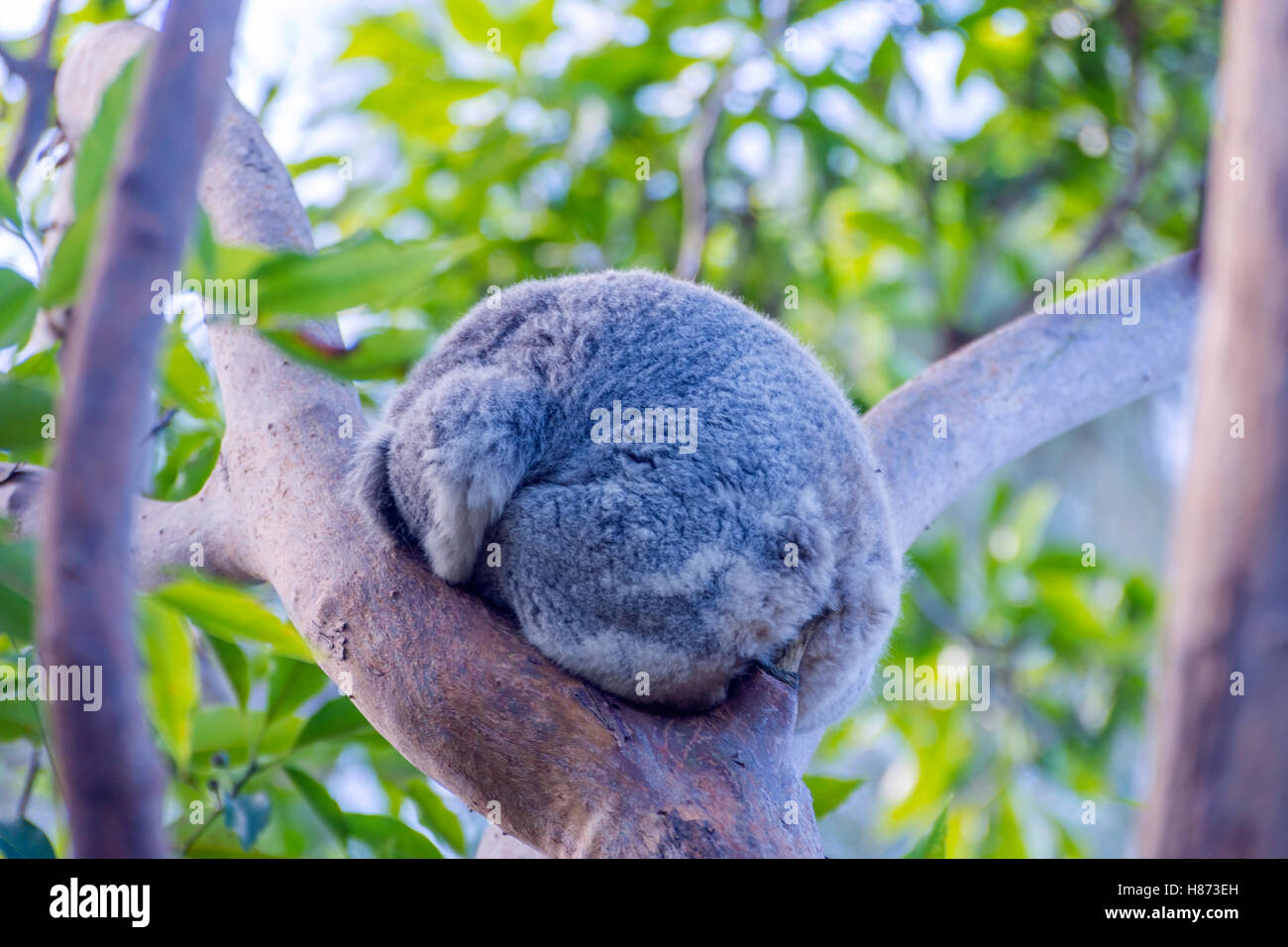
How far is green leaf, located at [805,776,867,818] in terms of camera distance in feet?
7.90

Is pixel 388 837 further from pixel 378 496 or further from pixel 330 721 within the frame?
pixel 378 496

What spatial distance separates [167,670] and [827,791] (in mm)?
1507

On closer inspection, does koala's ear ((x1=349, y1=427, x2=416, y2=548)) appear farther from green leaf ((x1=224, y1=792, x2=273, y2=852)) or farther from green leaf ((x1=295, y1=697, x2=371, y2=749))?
green leaf ((x1=224, y1=792, x2=273, y2=852))

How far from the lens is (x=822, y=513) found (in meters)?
1.92

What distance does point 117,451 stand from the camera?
2.38 ft

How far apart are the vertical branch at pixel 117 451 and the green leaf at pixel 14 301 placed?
2.62 feet

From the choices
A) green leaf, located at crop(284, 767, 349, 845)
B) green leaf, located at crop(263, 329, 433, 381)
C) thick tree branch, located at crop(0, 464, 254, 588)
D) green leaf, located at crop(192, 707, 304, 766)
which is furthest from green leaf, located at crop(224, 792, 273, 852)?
green leaf, located at crop(263, 329, 433, 381)

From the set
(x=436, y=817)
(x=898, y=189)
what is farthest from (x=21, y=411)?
(x=898, y=189)

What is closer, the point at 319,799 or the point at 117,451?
the point at 117,451

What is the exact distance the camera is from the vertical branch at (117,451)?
28.2 inches

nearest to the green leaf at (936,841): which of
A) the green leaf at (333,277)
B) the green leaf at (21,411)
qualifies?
the green leaf at (333,277)

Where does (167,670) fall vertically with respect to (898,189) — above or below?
below

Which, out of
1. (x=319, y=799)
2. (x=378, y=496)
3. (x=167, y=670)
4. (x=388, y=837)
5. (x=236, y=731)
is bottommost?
(x=388, y=837)
